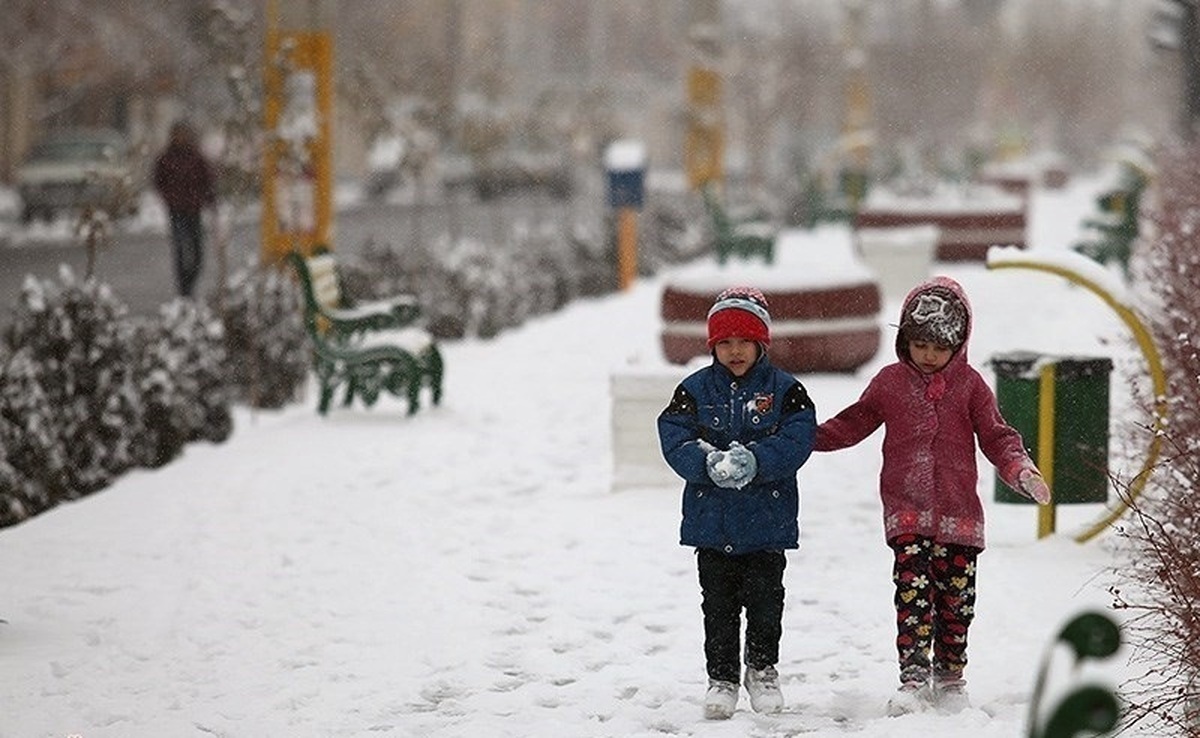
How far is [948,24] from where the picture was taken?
75.8 metres

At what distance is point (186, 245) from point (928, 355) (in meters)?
13.1

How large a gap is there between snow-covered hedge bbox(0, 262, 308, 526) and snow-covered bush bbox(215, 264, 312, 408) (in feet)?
1.07

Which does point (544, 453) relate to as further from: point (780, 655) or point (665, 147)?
point (665, 147)

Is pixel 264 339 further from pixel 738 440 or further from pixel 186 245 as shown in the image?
pixel 738 440

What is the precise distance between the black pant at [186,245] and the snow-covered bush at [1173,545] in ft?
31.0

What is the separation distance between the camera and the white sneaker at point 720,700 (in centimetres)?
555

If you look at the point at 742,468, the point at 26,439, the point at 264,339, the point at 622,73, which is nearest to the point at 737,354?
the point at 742,468

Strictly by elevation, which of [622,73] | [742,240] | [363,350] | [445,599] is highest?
[622,73]

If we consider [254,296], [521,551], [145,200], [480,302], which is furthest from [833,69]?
[521,551]

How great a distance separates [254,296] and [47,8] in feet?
85.8

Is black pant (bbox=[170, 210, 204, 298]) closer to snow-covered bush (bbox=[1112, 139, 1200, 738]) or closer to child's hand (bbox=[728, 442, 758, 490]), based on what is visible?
snow-covered bush (bbox=[1112, 139, 1200, 738])

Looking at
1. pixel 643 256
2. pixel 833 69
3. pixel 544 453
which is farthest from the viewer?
pixel 833 69

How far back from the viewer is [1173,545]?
4.97 meters

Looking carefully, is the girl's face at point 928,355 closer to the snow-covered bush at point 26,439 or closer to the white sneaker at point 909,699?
the white sneaker at point 909,699
